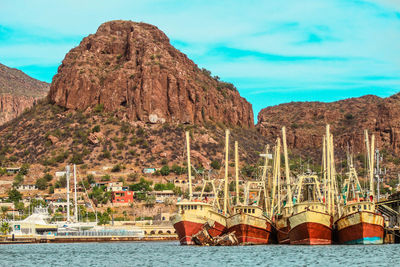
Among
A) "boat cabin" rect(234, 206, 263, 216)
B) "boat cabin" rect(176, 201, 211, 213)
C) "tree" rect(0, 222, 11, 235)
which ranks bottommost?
"tree" rect(0, 222, 11, 235)

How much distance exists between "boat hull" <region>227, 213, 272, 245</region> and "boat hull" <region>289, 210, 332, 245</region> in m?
5.19

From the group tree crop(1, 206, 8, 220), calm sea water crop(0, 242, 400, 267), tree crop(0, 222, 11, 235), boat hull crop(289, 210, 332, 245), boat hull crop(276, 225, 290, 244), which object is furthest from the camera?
tree crop(1, 206, 8, 220)

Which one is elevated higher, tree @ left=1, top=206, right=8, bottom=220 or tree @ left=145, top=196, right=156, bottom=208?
tree @ left=145, top=196, right=156, bottom=208

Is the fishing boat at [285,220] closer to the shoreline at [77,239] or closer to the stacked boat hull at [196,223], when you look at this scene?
the stacked boat hull at [196,223]

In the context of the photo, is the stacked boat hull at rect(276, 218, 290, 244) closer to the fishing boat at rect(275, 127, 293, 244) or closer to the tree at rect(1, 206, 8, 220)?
the fishing boat at rect(275, 127, 293, 244)

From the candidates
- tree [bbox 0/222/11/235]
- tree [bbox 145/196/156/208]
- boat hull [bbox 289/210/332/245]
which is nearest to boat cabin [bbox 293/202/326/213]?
boat hull [bbox 289/210/332/245]

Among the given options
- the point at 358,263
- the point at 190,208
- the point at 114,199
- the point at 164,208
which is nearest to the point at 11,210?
the point at 114,199

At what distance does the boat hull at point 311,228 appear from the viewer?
98250 mm

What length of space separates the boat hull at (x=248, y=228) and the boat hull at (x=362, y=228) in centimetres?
1114

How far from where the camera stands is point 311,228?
326ft

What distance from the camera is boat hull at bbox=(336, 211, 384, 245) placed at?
320 feet

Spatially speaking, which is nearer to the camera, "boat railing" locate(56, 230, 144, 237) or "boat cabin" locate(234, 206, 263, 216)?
"boat cabin" locate(234, 206, 263, 216)

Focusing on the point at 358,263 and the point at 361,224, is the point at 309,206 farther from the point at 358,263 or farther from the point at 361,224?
the point at 358,263

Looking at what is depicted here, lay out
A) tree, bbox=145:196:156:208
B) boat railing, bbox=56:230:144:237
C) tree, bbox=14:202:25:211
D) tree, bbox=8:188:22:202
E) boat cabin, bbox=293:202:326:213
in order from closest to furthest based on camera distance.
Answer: boat cabin, bbox=293:202:326:213 < boat railing, bbox=56:230:144:237 < tree, bbox=14:202:25:211 < tree, bbox=145:196:156:208 < tree, bbox=8:188:22:202
